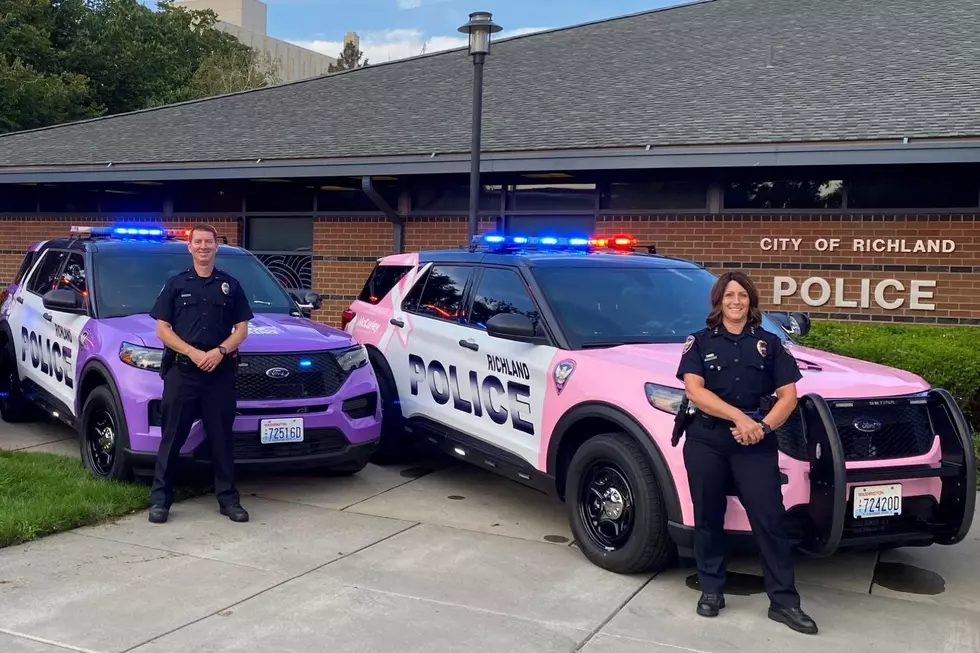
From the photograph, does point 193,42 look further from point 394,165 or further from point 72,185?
point 394,165

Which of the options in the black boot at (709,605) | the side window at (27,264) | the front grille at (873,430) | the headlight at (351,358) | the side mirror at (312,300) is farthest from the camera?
the side window at (27,264)

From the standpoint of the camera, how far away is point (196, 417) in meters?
5.97

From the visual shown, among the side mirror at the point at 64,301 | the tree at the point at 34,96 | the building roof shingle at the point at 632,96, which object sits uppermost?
the tree at the point at 34,96

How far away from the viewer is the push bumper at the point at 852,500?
4.48 meters

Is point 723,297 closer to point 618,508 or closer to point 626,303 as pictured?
point 618,508

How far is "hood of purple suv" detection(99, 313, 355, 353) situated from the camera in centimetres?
641

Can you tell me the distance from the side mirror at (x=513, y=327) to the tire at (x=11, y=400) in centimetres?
529

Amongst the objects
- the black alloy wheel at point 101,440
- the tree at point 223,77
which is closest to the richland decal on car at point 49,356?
the black alloy wheel at point 101,440

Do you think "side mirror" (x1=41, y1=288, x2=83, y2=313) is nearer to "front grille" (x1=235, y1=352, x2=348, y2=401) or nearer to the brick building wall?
"front grille" (x1=235, y1=352, x2=348, y2=401)

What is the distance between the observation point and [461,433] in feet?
21.3

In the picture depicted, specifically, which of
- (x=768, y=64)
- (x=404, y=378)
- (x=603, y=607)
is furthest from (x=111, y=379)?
(x=768, y=64)

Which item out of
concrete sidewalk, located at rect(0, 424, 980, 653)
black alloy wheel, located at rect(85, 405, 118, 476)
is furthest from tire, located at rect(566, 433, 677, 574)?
black alloy wheel, located at rect(85, 405, 118, 476)

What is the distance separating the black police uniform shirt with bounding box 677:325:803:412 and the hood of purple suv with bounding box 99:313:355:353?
2995 mm

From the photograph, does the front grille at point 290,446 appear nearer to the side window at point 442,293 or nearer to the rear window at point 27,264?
the side window at point 442,293
